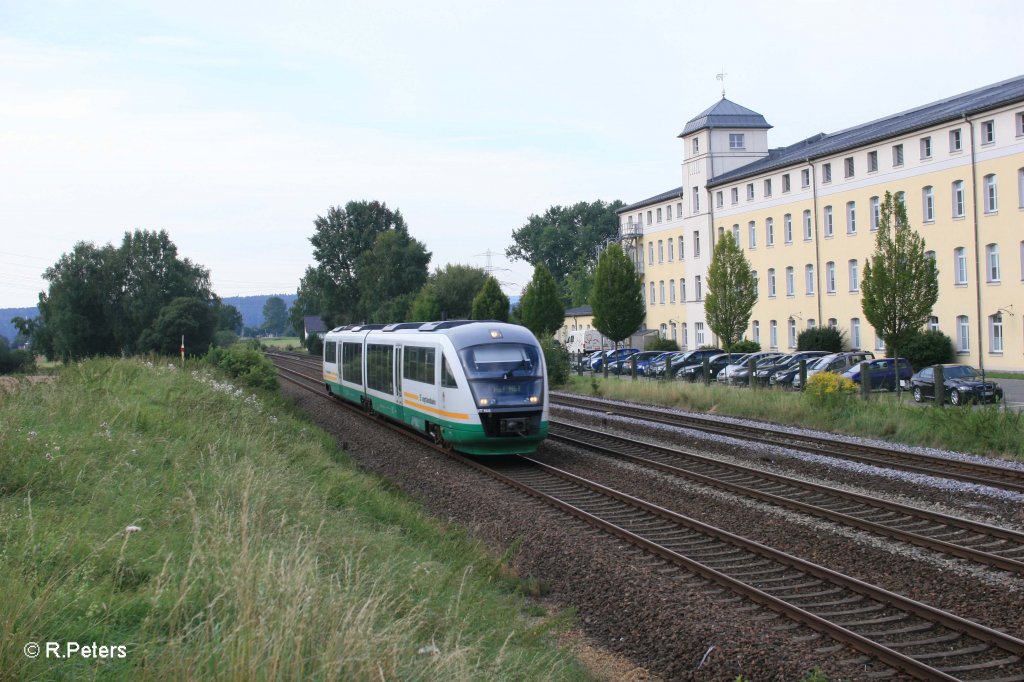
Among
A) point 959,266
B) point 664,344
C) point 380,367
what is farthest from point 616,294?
point 380,367

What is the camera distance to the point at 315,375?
49250 millimetres

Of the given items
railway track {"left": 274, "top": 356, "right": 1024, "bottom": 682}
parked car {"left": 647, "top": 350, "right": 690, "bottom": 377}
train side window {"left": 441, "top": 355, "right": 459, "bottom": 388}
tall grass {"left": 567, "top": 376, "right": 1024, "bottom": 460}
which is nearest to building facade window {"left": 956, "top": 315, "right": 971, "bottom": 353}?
parked car {"left": 647, "top": 350, "right": 690, "bottom": 377}

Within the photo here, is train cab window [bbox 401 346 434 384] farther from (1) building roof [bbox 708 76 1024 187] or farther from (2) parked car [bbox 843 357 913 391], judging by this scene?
(1) building roof [bbox 708 76 1024 187]

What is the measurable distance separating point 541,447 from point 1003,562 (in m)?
11.7

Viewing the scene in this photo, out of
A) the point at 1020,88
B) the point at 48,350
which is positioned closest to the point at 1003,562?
the point at 1020,88

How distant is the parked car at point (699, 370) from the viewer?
36812 mm

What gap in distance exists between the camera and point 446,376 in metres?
17.2

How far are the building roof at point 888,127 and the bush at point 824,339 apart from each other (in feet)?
34.8

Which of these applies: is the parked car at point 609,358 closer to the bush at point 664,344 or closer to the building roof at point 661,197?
the bush at point 664,344

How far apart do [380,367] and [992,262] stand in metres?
32.0

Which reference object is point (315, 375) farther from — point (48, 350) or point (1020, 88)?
point (1020, 88)

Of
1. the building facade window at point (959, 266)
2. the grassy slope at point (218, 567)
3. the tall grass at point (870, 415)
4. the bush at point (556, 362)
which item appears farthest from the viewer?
the building facade window at point (959, 266)

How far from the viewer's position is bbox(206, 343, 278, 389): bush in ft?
92.4

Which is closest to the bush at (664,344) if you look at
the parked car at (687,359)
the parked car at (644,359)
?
the parked car at (644,359)
